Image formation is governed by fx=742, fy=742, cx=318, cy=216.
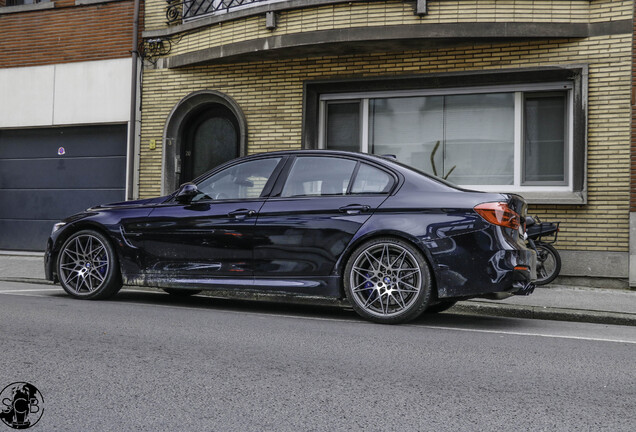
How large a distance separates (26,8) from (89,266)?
364 inches

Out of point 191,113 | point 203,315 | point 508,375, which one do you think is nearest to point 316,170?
point 203,315

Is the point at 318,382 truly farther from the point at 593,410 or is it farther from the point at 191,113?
the point at 191,113

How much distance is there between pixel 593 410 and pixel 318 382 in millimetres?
1410

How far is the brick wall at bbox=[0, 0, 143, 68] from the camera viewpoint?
1393 cm

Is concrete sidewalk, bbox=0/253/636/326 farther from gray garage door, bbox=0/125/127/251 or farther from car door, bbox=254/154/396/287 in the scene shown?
gray garage door, bbox=0/125/127/251

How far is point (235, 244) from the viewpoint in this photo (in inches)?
268

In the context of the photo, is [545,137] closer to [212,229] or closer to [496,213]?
[496,213]

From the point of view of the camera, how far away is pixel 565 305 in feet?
26.3

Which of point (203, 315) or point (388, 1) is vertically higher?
point (388, 1)

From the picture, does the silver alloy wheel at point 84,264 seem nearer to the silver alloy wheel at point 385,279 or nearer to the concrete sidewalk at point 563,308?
the silver alloy wheel at point 385,279

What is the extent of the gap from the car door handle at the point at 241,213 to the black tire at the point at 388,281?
3.47 ft

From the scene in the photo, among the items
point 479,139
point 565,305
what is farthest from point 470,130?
Answer: point 565,305

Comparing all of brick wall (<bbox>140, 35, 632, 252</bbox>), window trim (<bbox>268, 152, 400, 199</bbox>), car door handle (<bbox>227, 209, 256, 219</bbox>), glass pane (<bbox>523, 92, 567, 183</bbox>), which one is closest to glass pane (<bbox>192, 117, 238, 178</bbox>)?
brick wall (<bbox>140, 35, 632, 252</bbox>)

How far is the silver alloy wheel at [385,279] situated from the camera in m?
6.20
